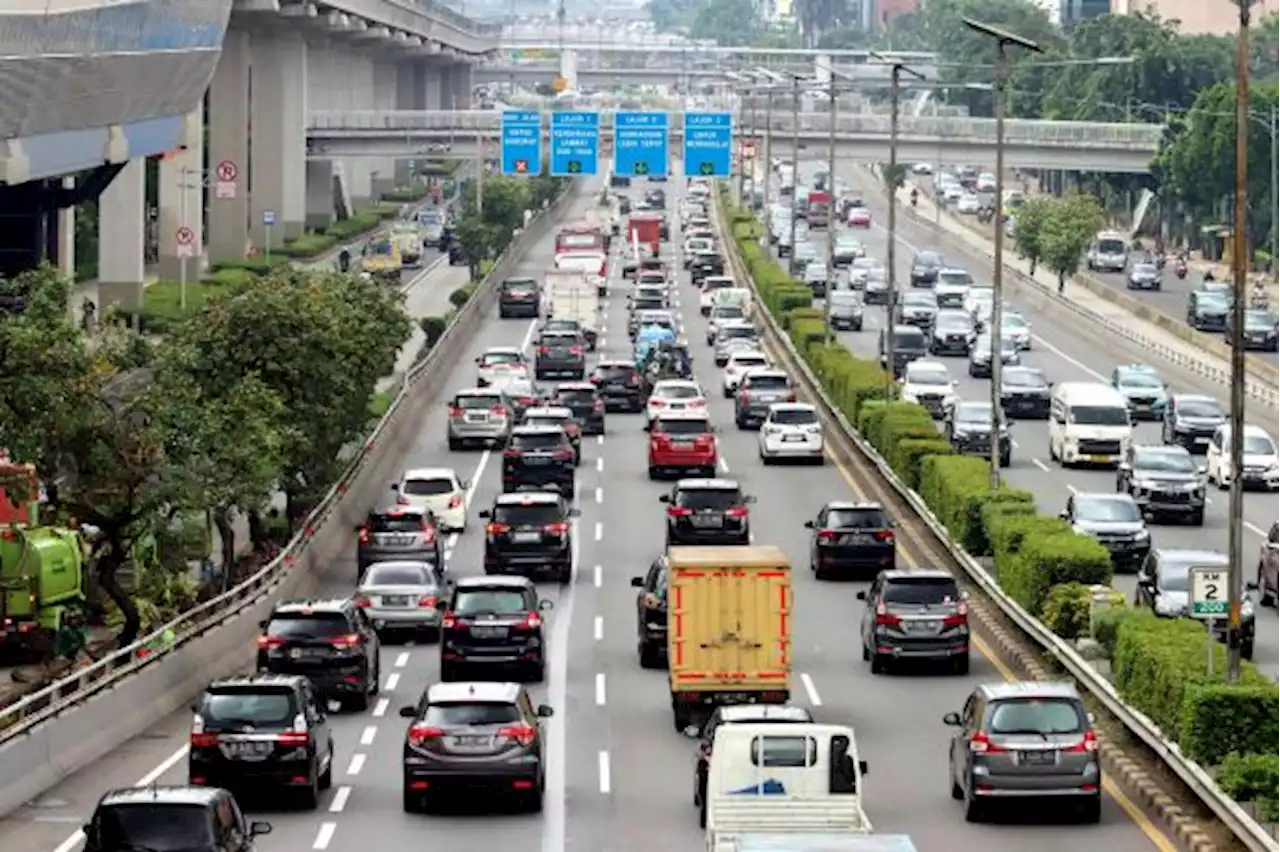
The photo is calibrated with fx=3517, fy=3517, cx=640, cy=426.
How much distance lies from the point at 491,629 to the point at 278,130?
103535 millimetres

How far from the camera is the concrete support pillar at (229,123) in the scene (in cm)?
13800

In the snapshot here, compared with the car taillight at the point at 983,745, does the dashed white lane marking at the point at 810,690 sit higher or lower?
lower

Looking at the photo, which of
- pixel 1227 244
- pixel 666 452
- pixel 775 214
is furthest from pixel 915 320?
pixel 775 214

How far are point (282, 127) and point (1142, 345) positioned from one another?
4962cm

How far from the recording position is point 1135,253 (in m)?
166

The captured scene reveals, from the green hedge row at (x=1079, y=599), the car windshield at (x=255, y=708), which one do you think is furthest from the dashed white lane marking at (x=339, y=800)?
the green hedge row at (x=1079, y=599)

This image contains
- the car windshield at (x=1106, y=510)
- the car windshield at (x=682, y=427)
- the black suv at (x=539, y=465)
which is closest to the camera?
the car windshield at (x=1106, y=510)

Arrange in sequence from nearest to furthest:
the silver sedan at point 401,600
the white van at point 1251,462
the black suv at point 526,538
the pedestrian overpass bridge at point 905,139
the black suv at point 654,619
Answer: the black suv at point 654,619 → the silver sedan at point 401,600 → the black suv at point 526,538 → the white van at point 1251,462 → the pedestrian overpass bridge at point 905,139

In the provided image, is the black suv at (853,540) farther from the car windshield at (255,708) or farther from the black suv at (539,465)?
the car windshield at (255,708)

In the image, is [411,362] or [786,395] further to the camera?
[411,362]

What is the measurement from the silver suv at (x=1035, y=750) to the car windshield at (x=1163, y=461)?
3085 centimetres

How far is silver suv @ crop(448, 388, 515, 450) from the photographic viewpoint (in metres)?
78.1

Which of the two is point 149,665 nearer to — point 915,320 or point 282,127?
point 915,320

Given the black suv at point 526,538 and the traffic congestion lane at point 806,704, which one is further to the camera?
the black suv at point 526,538
